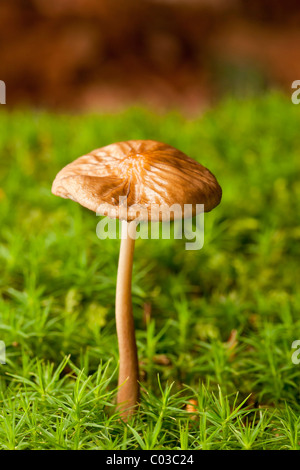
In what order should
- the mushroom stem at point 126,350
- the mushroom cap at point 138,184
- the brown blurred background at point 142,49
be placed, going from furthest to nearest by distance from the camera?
the brown blurred background at point 142,49 < the mushroom stem at point 126,350 < the mushroom cap at point 138,184

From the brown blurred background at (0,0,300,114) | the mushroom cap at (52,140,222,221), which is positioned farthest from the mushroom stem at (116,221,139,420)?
the brown blurred background at (0,0,300,114)

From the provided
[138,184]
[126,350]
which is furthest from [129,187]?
[126,350]

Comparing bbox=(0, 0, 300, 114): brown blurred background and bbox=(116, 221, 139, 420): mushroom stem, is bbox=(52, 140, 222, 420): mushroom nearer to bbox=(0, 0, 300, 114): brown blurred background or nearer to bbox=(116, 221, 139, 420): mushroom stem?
bbox=(116, 221, 139, 420): mushroom stem

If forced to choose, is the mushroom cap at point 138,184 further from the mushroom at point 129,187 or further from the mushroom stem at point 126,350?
the mushroom stem at point 126,350

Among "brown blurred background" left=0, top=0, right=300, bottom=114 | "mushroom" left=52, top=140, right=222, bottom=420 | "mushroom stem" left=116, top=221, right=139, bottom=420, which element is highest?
"brown blurred background" left=0, top=0, right=300, bottom=114

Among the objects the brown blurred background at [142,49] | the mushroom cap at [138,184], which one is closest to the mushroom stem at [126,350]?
the mushroom cap at [138,184]
